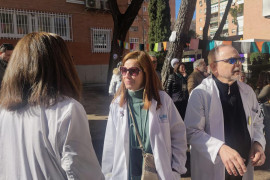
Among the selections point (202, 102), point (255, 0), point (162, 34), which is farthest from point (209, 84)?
point (255, 0)

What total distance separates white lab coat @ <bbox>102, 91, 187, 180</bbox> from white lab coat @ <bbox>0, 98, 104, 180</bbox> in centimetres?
75

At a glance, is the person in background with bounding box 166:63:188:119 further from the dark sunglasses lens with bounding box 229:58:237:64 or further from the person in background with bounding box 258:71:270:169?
the dark sunglasses lens with bounding box 229:58:237:64

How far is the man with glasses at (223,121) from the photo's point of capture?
2018 mm

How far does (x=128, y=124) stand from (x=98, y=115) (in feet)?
21.1

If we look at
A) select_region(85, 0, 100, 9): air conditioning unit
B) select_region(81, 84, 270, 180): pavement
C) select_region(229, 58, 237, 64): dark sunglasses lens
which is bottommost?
select_region(81, 84, 270, 180): pavement

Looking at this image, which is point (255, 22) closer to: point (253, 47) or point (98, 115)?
point (253, 47)

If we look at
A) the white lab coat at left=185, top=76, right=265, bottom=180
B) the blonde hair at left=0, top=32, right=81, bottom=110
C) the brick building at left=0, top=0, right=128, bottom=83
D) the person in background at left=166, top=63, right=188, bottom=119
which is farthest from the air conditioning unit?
the blonde hair at left=0, top=32, right=81, bottom=110

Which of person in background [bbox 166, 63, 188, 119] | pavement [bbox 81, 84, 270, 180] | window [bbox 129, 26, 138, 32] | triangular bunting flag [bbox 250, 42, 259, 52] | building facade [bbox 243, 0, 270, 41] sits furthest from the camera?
window [bbox 129, 26, 138, 32]

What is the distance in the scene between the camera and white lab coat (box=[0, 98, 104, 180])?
3.89ft

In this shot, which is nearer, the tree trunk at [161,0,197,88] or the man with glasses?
the man with glasses

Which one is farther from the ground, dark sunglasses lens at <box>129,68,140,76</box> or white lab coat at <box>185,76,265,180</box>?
dark sunglasses lens at <box>129,68,140,76</box>

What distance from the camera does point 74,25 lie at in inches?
594

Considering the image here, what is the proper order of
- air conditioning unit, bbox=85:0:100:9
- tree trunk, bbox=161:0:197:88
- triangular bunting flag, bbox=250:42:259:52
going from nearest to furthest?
1. tree trunk, bbox=161:0:197:88
2. triangular bunting flag, bbox=250:42:259:52
3. air conditioning unit, bbox=85:0:100:9

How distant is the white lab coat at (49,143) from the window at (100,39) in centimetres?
1532
